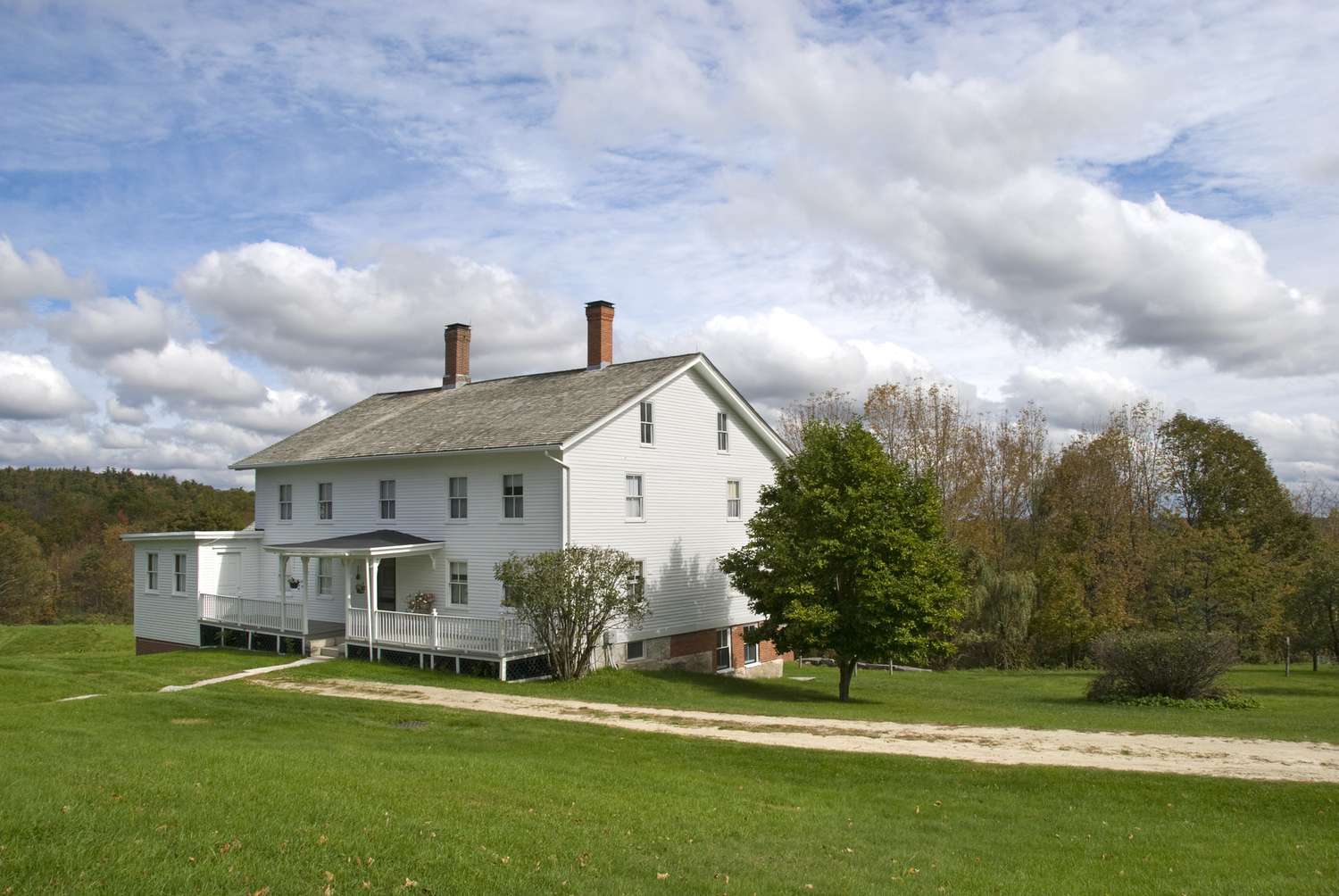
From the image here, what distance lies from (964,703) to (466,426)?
15.6 m

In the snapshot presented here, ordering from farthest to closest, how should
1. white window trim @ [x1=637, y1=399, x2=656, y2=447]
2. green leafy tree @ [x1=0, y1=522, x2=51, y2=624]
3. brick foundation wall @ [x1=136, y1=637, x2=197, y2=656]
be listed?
green leafy tree @ [x1=0, y1=522, x2=51, y2=624]
brick foundation wall @ [x1=136, y1=637, x2=197, y2=656]
white window trim @ [x1=637, y1=399, x2=656, y2=447]

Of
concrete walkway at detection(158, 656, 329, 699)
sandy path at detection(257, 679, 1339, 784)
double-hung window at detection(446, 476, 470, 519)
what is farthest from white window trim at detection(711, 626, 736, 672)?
concrete walkway at detection(158, 656, 329, 699)

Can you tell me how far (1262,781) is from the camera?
41.8 ft

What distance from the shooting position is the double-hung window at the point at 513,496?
84.2ft

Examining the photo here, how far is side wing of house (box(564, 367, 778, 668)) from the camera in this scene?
2597 centimetres

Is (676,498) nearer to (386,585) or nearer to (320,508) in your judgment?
(386,585)

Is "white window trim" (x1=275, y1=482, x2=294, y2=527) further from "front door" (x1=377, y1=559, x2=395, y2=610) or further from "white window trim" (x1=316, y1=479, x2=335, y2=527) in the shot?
"front door" (x1=377, y1=559, x2=395, y2=610)

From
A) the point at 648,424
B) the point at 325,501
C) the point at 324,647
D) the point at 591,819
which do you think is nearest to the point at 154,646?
the point at 325,501

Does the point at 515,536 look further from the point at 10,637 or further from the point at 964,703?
the point at 10,637

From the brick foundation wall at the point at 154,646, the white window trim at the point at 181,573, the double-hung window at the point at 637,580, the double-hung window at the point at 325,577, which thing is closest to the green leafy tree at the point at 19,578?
the brick foundation wall at the point at 154,646

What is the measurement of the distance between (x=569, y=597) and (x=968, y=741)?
10.3m

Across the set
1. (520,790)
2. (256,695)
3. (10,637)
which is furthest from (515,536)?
(10,637)

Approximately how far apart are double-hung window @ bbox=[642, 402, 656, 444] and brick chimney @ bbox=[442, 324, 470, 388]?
31.2 feet

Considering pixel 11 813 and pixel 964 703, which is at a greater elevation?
pixel 11 813
